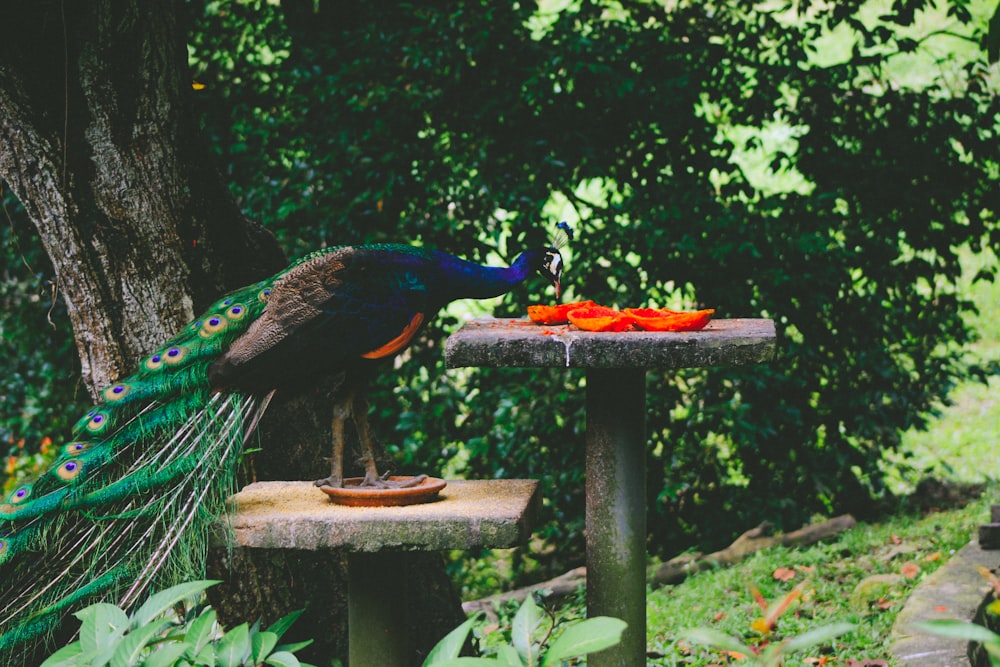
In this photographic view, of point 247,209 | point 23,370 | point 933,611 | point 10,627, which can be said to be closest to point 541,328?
point 10,627

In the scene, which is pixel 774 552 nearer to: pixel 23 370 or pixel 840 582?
pixel 840 582

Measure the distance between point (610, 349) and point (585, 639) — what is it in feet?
3.50

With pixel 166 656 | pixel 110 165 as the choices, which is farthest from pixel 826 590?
pixel 110 165

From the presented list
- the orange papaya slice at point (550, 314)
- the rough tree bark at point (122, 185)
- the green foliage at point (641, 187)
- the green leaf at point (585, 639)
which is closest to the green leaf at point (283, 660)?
the green leaf at point (585, 639)

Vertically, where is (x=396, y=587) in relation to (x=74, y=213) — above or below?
below

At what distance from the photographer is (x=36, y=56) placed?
398cm

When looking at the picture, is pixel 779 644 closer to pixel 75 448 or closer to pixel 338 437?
pixel 338 437

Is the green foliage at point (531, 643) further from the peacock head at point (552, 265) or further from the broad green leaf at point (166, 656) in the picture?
the peacock head at point (552, 265)

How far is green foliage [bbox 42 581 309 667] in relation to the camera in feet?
7.43

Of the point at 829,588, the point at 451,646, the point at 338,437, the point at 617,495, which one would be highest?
the point at 338,437

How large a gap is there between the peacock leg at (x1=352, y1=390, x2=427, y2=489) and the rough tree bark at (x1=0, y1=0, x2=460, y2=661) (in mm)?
916

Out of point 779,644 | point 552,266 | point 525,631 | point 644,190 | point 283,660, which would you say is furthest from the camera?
point 644,190

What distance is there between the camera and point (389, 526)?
306cm

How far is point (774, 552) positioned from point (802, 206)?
1.99 metres
